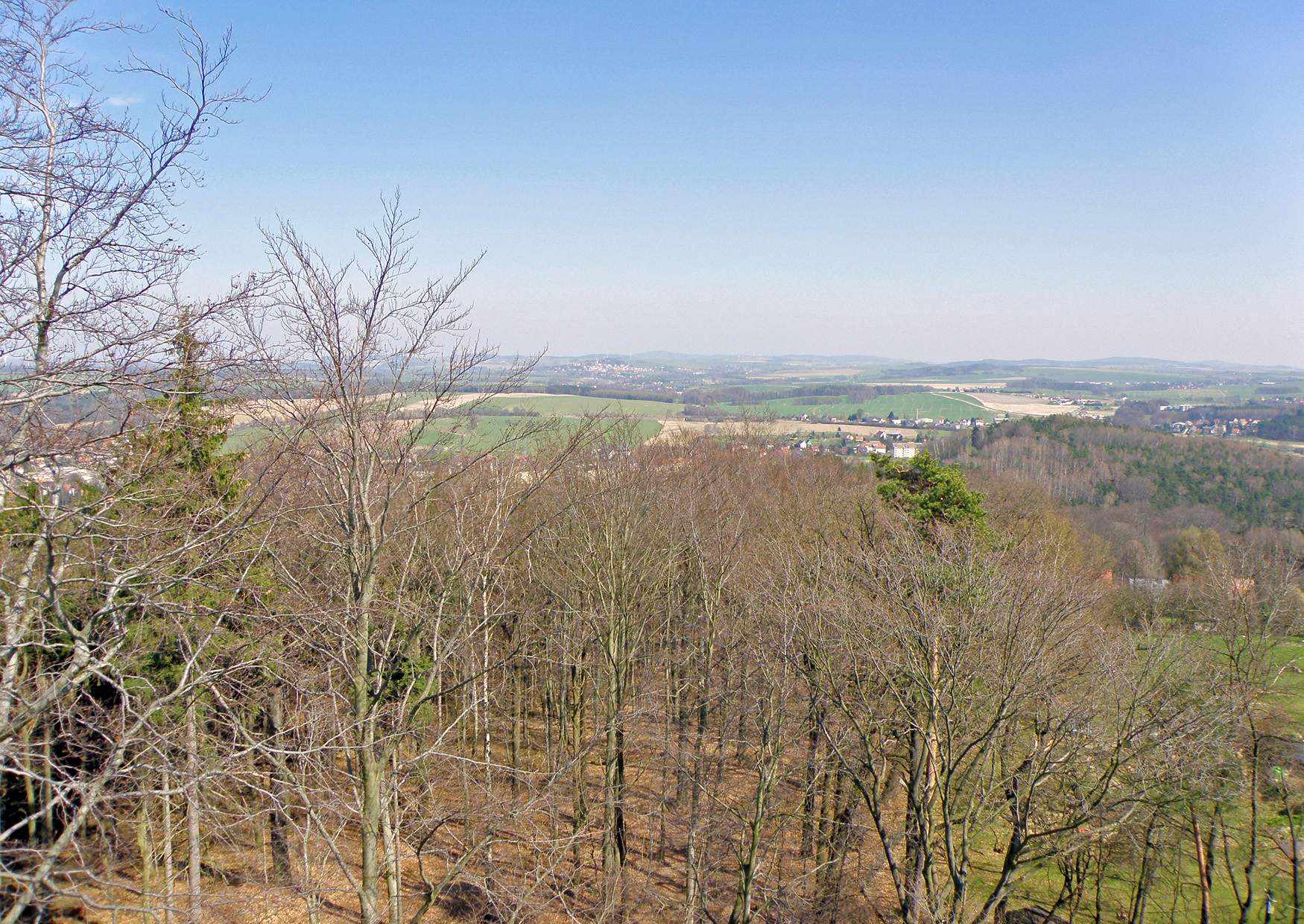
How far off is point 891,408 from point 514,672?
103101 millimetres

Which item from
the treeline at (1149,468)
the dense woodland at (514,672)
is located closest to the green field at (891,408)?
the treeline at (1149,468)

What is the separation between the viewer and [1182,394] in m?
144

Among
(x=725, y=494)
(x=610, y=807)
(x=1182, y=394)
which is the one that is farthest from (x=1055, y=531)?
(x=1182, y=394)

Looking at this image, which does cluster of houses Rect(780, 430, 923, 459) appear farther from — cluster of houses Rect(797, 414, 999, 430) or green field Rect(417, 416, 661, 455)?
green field Rect(417, 416, 661, 455)

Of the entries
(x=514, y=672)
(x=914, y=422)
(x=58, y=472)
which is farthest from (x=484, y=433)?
(x=914, y=422)

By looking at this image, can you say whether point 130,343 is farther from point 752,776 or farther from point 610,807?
point 752,776

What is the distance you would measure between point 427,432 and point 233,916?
861cm

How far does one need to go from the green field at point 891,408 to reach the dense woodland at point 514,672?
76650mm

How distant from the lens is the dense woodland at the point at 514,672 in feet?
15.6

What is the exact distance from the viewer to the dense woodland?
4754 mm

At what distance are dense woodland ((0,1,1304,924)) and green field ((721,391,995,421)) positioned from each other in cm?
7665

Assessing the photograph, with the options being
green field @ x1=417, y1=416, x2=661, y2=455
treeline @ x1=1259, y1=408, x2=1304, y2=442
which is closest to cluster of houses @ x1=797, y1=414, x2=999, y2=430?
treeline @ x1=1259, y1=408, x2=1304, y2=442

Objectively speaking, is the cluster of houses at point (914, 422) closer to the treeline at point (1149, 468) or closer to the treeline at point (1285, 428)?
the treeline at point (1149, 468)

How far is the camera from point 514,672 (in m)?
17.7
